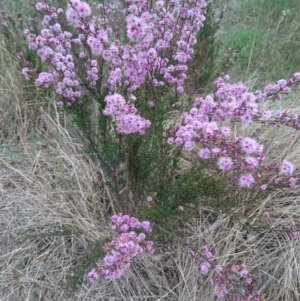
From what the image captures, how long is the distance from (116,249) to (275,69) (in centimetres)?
282

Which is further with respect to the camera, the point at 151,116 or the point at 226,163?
the point at 151,116

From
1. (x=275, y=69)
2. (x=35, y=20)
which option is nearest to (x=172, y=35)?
(x=35, y=20)

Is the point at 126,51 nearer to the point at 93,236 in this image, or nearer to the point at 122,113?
the point at 122,113

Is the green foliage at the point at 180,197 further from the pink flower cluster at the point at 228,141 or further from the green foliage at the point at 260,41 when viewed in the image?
the green foliage at the point at 260,41

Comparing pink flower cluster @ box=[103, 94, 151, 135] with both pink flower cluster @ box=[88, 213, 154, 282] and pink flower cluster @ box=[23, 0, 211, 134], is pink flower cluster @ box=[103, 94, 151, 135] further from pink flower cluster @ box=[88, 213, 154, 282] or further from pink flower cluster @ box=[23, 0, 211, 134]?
pink flower cluster @ box=[88, 213, 154, 282]

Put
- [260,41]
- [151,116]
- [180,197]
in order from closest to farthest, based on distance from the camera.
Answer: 1. [180,197]
2. [151,116]
3. [260,41]

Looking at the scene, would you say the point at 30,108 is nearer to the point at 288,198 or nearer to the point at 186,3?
the point at 186,3

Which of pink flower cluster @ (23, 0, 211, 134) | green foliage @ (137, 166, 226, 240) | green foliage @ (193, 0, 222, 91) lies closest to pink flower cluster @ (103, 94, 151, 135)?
pink flower cluster @ (23, 0, 211, 134)

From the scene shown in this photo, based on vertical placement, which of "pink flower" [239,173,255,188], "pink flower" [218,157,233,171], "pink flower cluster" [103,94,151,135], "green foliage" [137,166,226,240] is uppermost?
"pink flower cluster" [103,94,151,135]

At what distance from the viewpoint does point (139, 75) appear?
5.44ft

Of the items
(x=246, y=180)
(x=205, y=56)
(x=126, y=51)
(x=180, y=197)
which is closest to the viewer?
(x=246, y=180)

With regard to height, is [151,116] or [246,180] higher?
[246,180]

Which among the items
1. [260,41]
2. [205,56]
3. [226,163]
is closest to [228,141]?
[226,163]

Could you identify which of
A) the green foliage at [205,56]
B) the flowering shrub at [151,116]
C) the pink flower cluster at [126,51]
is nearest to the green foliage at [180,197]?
the flowering shrub at [151,116]
